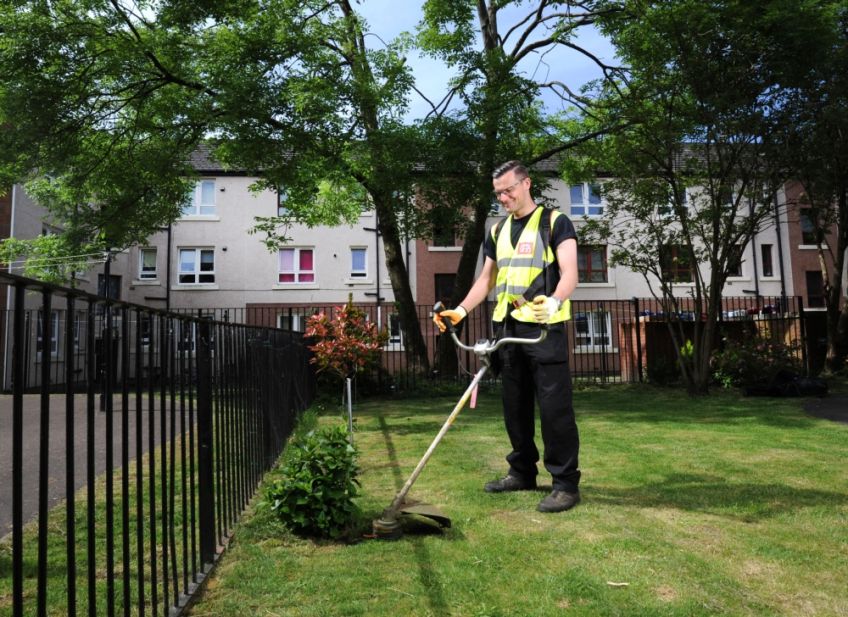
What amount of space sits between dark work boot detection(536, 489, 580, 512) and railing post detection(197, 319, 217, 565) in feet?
6.63

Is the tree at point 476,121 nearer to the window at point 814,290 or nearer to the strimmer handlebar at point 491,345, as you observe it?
the strimmer handlebar at point 491,345

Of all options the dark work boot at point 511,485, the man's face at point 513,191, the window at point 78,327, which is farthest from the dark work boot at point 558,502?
the window at point 78,327

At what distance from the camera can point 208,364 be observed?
11.3 ft

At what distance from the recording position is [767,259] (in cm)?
3041

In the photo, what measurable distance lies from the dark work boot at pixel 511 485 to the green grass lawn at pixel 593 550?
10cm

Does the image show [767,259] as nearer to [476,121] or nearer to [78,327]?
[476,121]

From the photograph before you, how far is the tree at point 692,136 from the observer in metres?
11.3

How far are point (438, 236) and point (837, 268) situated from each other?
10940mm

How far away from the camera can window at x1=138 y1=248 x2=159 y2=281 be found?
2794cm

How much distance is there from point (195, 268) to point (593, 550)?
27.3 m

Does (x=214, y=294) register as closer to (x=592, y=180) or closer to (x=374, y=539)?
(x=592, y=180)

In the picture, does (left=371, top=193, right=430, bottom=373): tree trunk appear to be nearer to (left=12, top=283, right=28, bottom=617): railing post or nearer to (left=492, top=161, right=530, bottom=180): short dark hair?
(left=492, top=161, right=530, bottom=180): short dark hair

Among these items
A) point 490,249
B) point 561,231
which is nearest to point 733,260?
point 490,249

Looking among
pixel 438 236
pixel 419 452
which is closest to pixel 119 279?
pixel 438 236
